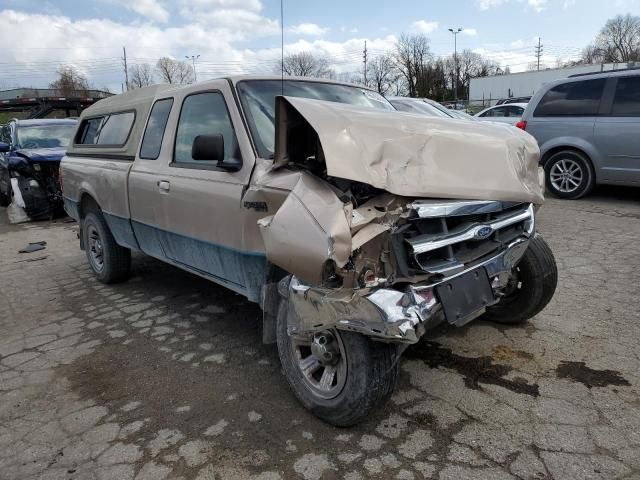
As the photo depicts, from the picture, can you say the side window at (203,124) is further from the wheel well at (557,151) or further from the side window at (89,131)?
the wheel well at (557,151)

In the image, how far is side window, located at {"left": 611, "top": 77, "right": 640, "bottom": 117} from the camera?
7543 millimetres

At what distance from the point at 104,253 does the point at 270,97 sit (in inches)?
114

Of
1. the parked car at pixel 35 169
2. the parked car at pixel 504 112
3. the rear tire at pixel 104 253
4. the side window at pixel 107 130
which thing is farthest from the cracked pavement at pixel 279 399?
the parked car at pixel 504 112

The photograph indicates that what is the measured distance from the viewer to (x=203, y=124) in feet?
12.2

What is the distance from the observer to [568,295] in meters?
4.38

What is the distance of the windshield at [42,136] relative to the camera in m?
10.3

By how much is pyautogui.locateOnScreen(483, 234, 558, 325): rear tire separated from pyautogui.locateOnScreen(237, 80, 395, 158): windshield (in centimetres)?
167

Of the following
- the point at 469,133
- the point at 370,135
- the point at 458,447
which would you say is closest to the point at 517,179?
the point at 469,133

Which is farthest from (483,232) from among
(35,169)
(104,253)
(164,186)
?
(35,169)

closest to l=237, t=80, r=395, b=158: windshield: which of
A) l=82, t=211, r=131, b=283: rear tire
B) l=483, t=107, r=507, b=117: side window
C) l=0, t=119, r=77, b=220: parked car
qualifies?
l=82, t=211, r=131, b=283: rear tire

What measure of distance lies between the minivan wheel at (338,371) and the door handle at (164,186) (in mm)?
1573

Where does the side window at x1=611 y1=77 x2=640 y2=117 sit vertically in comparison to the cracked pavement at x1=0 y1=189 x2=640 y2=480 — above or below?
above

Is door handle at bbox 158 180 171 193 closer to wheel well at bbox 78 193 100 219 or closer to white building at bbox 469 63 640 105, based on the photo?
wheel well at bbox 78 193 100 219

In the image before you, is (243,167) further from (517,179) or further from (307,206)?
(517,179)
